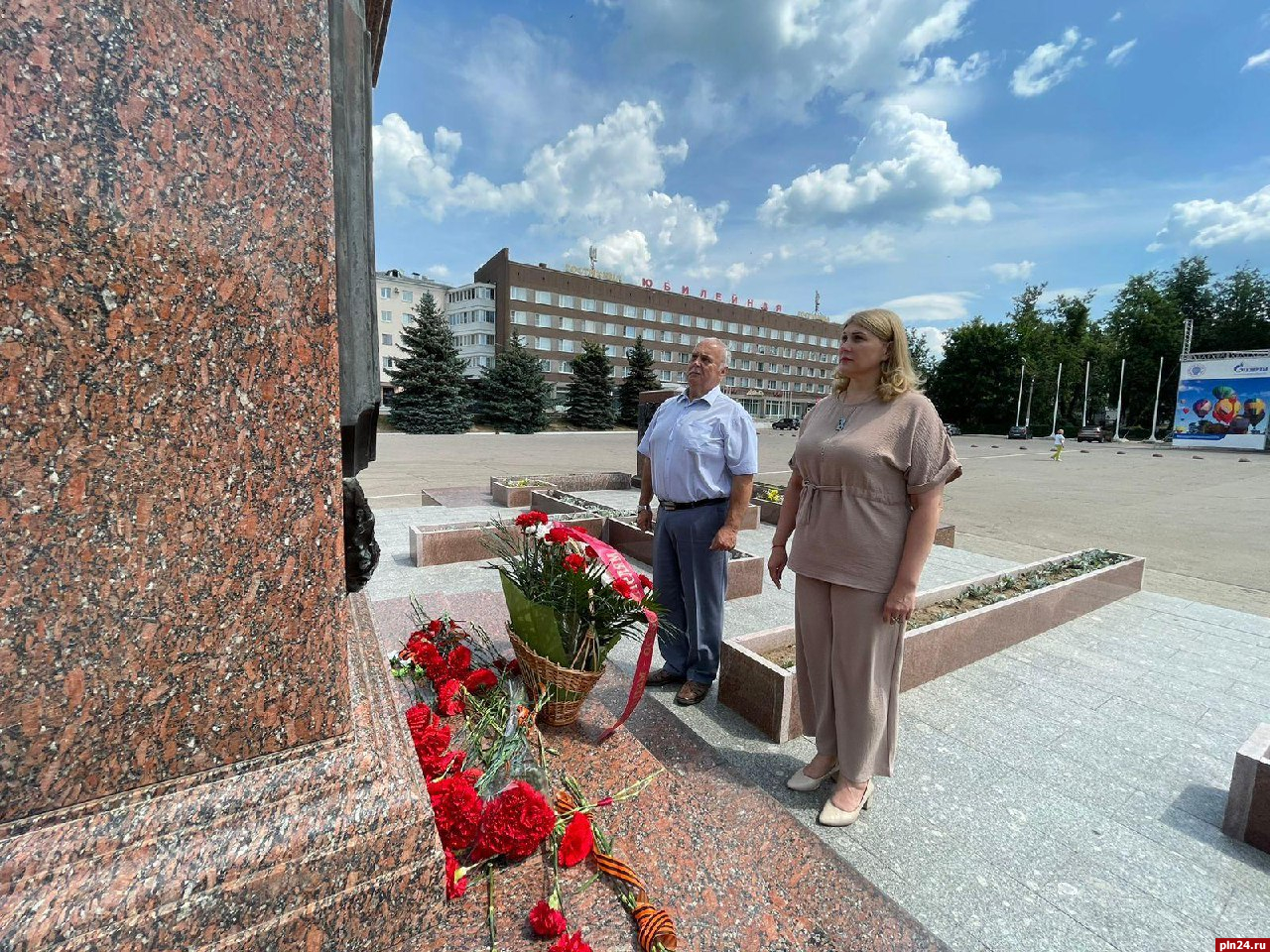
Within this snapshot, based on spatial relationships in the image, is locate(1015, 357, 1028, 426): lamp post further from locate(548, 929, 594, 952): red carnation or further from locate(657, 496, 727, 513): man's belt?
locate(548, 929, 594, 952): red carnation

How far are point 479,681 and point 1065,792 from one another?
7.70ft

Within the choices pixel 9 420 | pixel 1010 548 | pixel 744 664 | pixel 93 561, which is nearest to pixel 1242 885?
pixel 744 664

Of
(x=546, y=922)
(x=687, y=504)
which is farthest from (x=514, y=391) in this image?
(x=546, y=922)

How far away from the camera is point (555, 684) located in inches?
75.5

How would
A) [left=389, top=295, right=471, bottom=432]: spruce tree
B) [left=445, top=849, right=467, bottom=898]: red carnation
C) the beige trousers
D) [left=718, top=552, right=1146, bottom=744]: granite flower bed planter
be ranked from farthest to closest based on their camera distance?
[left=389, top=295, right=471, bottom=432]: spruce tree < [left=718, top=552, right=1146, bottom=744]: granite flower bed planter < the beige trousers < [left=445, top=849, right=467, bottom=898]: red carnation

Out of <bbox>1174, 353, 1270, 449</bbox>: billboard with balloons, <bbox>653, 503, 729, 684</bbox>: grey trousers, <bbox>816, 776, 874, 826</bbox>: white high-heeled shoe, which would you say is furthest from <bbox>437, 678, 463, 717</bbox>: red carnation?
<bbox>1174, 353, 1270, 449</bbox>: billboard with balloons

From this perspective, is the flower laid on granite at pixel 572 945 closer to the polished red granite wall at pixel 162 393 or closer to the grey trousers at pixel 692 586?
the polished red granite wall at pixel 162 393

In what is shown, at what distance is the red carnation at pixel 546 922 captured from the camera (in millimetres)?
1173

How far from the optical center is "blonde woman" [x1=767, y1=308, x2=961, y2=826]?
6.38 feet

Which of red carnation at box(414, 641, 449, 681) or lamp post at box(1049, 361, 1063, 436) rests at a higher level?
lamp post at box(1049, 361, 1063, 436)

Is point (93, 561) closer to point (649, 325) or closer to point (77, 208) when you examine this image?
point (77, 208)

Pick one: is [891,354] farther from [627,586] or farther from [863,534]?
[627,586]

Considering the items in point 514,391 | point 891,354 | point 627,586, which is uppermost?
point 514,391

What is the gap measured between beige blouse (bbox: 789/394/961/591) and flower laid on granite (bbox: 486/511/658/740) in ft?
2.17
